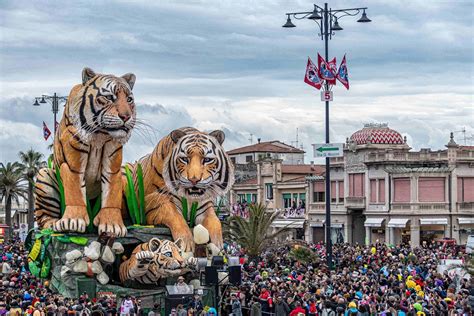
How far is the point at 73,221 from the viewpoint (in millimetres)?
25359

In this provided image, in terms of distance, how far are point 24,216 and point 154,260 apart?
7433 cm

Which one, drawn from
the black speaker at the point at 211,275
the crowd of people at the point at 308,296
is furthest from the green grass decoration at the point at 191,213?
the black speaker at the point at 211,275

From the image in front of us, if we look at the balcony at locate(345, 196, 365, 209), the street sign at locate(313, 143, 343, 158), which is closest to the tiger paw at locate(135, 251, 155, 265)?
the street sign at locate(313, 143, 343, 158)

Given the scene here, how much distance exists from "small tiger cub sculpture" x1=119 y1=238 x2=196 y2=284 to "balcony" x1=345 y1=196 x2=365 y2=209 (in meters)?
34.5

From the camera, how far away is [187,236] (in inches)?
1023

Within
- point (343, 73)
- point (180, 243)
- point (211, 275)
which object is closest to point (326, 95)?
point (343, 73)

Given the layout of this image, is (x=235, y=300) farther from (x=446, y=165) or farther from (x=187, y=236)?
(x=446, y=165)

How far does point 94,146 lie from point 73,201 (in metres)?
1.54

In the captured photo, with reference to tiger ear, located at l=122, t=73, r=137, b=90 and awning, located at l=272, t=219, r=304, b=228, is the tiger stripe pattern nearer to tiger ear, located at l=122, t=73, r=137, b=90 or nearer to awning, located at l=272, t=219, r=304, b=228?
tiger ear, located at l=122, t=73, r=137, b=90

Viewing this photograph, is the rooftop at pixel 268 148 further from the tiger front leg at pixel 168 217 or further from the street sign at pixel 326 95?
the tiger front leg at pixel 168 217

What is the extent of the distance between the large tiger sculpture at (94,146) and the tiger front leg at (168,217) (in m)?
1.04

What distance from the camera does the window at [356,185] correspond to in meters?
59.5

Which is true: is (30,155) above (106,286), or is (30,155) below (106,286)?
above

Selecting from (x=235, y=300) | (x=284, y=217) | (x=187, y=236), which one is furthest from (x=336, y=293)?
(x=284, y=217)
